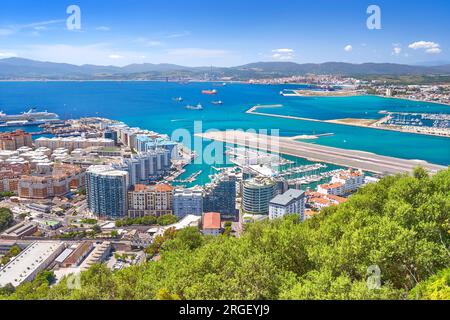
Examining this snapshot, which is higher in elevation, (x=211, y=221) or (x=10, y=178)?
(x=10, y=178)

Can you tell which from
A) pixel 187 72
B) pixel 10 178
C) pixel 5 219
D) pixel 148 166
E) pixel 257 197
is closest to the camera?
pixel 5 219

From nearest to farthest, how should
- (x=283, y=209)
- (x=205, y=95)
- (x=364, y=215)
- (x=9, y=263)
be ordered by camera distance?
(x=364, y=215) < (x=9, y=263) < (x=283, y=209) < (x=205, y=95)

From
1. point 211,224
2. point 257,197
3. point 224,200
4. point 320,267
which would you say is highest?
point 320,267

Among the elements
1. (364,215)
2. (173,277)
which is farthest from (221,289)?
(364,215)

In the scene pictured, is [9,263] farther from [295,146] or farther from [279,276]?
[295,146]

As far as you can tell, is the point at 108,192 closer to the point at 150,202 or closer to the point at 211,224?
the point at 150,202

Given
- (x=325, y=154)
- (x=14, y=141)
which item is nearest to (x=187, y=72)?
(x=14, y=141)

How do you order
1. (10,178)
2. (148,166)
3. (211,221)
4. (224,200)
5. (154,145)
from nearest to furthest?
(211,221) < (224,200) < (10,178) < (148,166) < (154,145)
